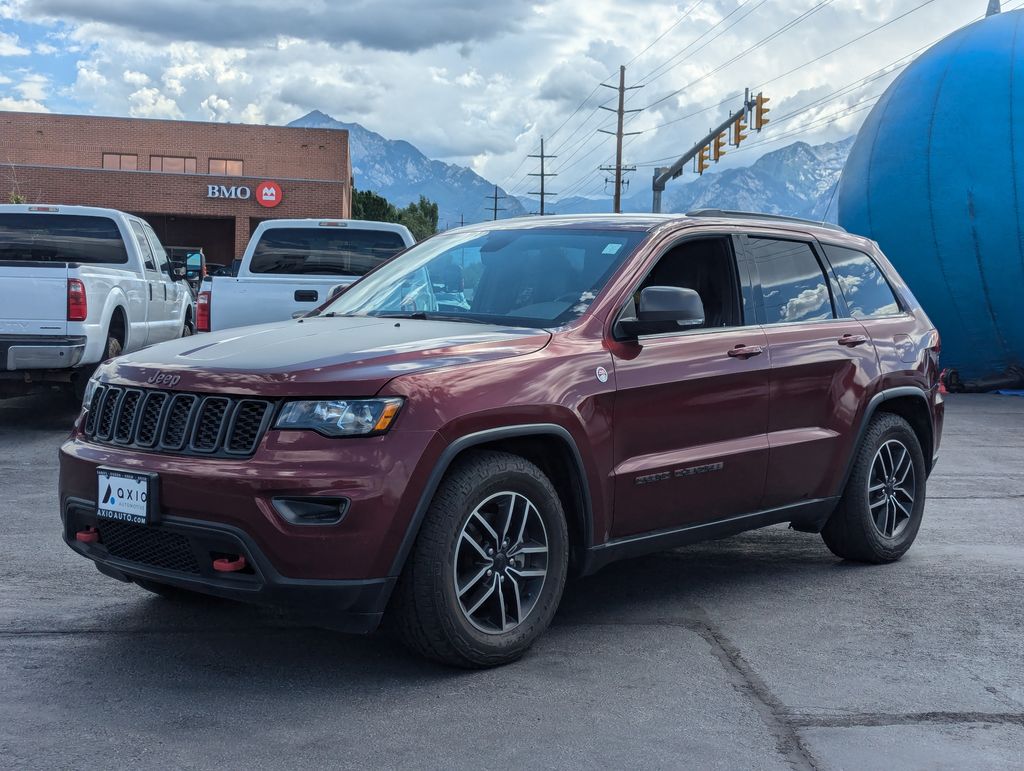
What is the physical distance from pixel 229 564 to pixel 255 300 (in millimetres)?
8059

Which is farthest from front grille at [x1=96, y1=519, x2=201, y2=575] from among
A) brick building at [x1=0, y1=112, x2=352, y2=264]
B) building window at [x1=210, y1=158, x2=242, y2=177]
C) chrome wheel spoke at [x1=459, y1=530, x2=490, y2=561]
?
building window at [x1=210, y1=158, x2=242, y2=177]

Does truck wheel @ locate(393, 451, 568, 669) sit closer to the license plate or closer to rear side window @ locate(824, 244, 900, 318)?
the license plate

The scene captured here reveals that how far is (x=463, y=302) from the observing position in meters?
5.48

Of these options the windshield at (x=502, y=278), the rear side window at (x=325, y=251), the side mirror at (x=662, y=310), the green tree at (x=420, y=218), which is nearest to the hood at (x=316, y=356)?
the windshield at (x=502, y=278)

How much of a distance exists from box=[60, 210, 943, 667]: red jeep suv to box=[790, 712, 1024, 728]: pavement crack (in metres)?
1.12

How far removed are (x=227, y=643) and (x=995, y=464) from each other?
8.08 meters

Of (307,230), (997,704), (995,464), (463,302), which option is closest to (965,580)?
(997,704)

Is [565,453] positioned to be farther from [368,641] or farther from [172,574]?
[172,574]

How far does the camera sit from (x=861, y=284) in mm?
6656

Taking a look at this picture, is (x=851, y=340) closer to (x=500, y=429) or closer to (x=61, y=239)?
(x=500, y=429)

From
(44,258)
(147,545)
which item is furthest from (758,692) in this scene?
(44,258)

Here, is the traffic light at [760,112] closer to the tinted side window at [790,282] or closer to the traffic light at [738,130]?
the traffic light at [738,130]

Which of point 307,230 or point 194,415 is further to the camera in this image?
point 307,230

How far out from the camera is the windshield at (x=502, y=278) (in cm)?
522
